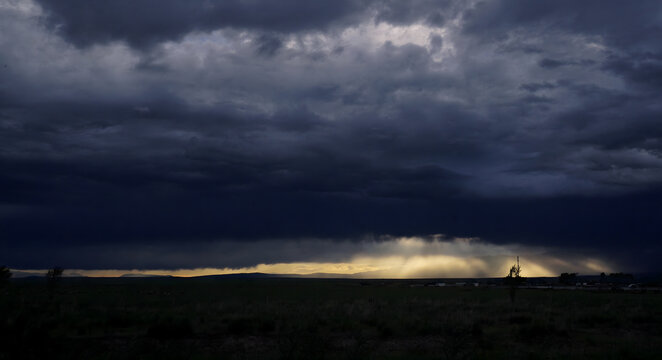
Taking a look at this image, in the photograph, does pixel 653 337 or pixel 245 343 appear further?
pixel 653 337

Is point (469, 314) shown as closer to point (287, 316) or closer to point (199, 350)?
point (287, 316)

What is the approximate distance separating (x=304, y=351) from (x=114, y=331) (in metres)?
16.8

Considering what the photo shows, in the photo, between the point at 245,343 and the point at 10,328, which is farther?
the point at 245,343

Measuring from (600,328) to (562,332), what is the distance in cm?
525

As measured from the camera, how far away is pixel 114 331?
89.0ft

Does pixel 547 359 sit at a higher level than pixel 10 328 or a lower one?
lower

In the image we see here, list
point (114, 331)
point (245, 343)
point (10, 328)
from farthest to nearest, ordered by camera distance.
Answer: point (114, 331) → point (245, 343) → point (10, 328)

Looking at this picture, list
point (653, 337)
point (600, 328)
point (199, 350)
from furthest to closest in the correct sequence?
point (600, 328) < point (653, 337) < point (199, 350)

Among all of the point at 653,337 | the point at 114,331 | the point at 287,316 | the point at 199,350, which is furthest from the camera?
the point at 287,316

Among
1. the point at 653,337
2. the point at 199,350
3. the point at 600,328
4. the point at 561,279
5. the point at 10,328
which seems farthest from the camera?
the point at 561,279

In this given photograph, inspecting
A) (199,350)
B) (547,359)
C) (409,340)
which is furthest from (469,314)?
(199,350)

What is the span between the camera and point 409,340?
77.7 ft

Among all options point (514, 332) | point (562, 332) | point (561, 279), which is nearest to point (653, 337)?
point (562, 332)

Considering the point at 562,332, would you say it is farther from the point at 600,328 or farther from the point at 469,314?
the point at 469,314
